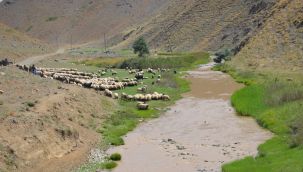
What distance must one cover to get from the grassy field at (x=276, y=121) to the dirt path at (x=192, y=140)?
0.96m

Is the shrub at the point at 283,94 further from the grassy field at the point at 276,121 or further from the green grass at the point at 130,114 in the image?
the green grass at the point at 130,114

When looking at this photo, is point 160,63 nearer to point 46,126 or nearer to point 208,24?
point 208,24

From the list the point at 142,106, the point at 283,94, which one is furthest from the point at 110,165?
the point at 283,94

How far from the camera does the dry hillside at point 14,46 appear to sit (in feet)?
383

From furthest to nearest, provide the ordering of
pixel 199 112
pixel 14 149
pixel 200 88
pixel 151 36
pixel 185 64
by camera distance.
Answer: pixel 151 36, pixel 185 64, pixel 200 88, pixel 199 112, pixel 14 149

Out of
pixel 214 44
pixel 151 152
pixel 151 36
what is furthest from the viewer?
pixel 151 36

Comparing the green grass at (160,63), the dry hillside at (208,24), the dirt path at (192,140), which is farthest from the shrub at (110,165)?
the dry hillside at (208,24)

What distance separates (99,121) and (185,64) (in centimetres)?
5595

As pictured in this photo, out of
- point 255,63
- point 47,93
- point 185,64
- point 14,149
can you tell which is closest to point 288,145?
point 14,149

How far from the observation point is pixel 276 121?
125 feet

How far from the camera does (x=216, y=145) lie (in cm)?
3403

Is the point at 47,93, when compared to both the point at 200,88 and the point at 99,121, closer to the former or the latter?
the point at 99,121

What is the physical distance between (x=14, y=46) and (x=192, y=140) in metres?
108

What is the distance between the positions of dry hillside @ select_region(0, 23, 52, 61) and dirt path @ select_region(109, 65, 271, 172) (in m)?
72.9
